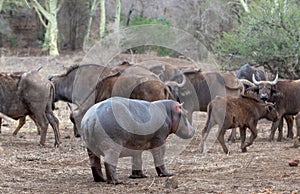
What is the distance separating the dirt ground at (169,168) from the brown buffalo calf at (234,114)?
406 millimetres

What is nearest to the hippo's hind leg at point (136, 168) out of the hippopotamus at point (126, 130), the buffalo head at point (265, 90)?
the hippopotamus at point (126, 130)

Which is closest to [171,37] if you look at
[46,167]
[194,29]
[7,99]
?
[194,29]

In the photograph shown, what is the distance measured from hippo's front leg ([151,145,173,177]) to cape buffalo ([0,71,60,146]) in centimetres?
463

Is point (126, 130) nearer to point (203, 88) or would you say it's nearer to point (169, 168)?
point (169, 168)

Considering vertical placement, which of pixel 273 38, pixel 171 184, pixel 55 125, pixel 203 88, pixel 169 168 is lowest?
pixel 169 168

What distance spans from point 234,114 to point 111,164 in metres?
4.78

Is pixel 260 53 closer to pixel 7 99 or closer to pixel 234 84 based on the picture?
pixel 234 84

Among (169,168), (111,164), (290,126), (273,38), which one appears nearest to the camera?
(111,164)

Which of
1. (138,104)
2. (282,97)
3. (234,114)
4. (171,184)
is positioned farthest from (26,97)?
(171,184)

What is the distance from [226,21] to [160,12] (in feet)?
27.0

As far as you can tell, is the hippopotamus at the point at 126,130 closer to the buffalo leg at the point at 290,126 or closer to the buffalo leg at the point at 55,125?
the buffalo leg at the point at 55,125

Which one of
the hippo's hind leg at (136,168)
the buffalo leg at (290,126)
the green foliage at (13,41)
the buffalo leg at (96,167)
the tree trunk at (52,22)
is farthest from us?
the green foliage at (13,41)

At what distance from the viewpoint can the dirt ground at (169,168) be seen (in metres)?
9.51

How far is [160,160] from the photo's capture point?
10750 millimetres
